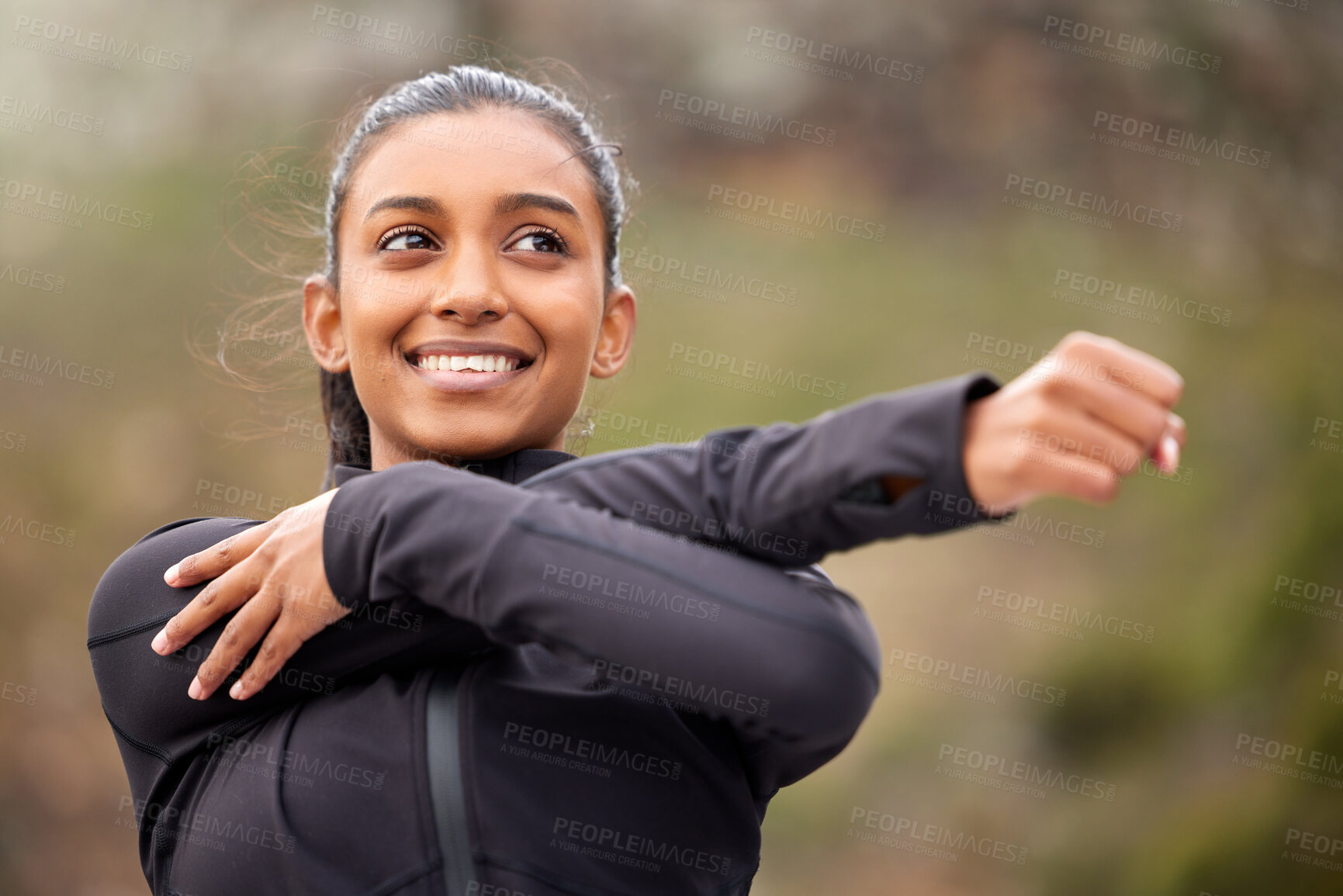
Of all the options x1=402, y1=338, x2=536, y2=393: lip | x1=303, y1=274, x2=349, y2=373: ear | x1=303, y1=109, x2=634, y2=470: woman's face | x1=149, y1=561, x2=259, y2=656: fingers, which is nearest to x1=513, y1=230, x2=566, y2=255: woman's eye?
x1=303, y1=109, x2=634, y2=470: woman's face

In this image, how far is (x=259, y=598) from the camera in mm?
870

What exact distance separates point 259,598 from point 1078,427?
624 mm

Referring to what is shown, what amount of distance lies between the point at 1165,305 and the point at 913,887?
1842mm

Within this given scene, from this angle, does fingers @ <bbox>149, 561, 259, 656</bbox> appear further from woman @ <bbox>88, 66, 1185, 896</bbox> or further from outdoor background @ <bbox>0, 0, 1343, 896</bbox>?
outdoor background @ <bbox>0, 0, 1343, 896</bbox>

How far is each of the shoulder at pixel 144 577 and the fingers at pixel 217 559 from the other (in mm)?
18

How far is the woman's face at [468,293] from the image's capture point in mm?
1044

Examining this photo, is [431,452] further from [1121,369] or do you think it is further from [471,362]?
[1121,369]

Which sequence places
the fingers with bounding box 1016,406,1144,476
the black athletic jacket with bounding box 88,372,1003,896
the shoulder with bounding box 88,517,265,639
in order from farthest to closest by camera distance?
the shoulder with bounding box 88,517,265,639 < the black athletic jacket with bounding box 88,372,1003,896 < the fingers with bounding box 1016,406,1144,476

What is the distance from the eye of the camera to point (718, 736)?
3.05 feet

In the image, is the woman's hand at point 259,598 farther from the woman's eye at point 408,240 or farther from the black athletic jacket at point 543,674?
the woman's eye at point 408,240

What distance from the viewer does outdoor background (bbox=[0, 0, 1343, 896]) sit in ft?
9.89

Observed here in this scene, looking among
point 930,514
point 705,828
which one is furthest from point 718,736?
point 930,514

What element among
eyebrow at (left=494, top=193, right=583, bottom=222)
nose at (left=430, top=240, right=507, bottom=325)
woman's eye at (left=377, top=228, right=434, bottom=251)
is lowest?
nose at (left=430, top=240, right=507, bottom=325)

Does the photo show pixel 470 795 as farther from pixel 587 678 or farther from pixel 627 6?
pixel 627 6
